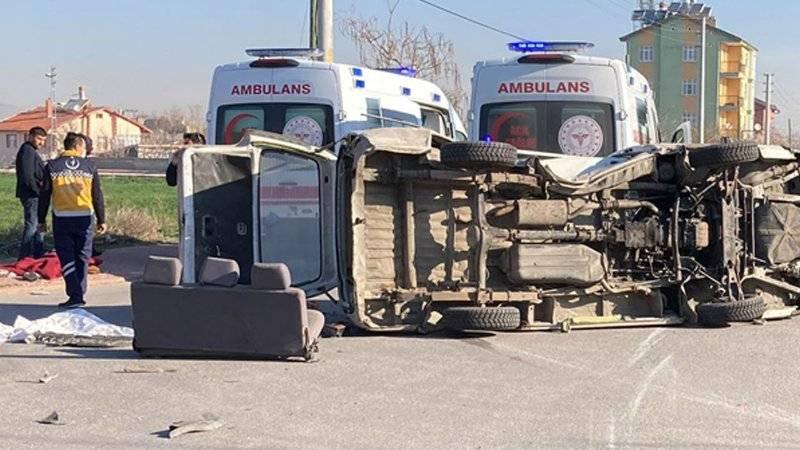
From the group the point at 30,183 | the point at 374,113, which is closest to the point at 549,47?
the point at 374,113

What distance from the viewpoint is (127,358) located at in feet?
26.3

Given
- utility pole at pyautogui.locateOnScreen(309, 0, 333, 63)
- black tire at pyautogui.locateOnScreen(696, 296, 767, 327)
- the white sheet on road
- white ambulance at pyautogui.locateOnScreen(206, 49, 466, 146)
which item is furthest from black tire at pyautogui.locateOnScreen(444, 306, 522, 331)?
utility pole at pyautogui.locateOnScreen(309, 0, 333, 63)

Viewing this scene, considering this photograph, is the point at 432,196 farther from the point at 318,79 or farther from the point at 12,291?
the point at 12,291

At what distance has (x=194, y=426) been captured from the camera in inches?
240

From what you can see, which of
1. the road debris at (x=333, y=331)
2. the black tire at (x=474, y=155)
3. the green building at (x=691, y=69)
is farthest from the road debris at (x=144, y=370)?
the green building at (x=691, y=69)

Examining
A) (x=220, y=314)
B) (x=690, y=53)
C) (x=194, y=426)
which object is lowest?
(x=194, y=426)

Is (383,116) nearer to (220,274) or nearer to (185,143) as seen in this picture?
(185,143)

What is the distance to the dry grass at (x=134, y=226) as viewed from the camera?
17984 mm

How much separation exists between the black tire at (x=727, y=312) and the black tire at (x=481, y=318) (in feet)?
5.54

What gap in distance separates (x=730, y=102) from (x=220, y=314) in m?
87.2

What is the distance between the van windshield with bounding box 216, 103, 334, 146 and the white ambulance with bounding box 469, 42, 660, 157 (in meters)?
1.66

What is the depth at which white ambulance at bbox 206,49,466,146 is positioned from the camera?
11719 mm

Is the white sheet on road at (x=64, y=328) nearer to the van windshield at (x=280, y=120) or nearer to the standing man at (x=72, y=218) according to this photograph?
the standing man at (x=72, y=218)

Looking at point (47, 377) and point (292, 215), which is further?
point (292, 215)
